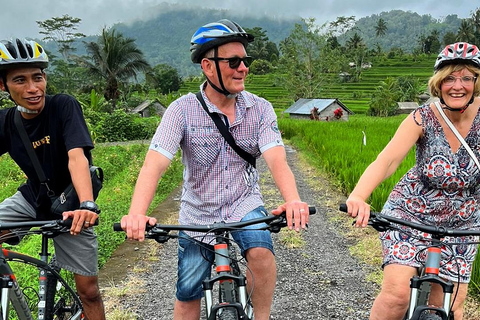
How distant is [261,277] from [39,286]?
1.16m

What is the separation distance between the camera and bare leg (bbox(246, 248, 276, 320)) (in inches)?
81.0

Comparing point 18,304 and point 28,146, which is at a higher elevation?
point 28,146

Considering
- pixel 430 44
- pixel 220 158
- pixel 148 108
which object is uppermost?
pixel 430 44

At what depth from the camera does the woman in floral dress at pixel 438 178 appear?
7.22ft

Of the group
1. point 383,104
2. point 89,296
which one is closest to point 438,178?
point 89,296

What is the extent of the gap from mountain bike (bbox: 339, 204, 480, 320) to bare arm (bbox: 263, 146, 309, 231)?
19 cm

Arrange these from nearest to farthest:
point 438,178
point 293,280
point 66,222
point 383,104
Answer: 1. point 66,222
2. point 438,178
3. point 293,280
4. point 383,104

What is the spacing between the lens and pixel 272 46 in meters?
85.0

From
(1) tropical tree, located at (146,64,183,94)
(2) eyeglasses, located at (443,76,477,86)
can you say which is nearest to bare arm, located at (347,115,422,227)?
(2) eyeglasses, located at (443,76,477,86)

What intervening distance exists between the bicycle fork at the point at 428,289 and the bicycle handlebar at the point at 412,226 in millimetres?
86

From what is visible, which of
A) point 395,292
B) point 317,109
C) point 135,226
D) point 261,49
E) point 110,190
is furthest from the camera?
point 261,49

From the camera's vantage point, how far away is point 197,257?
2.12 m

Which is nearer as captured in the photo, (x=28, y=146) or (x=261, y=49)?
(x=28, y=146)

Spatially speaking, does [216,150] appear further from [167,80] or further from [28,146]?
[167,80]
